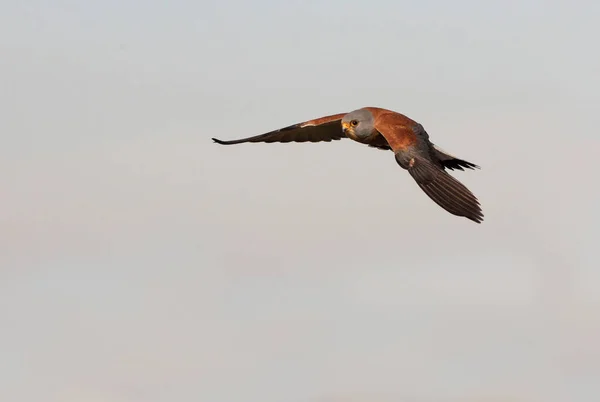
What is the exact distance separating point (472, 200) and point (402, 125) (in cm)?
296

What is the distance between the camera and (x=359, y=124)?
24.9m

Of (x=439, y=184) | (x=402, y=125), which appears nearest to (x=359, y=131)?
(x=402, y=125)

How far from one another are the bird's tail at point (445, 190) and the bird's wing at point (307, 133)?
430cm

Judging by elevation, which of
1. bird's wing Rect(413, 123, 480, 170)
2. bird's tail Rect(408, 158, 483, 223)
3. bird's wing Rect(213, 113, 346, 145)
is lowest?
bird's tail Rect(408, 158, 483, 223)

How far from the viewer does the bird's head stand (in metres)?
24.8

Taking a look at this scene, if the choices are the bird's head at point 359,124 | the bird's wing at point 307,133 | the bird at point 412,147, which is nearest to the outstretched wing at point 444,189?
the bird at point 412,147

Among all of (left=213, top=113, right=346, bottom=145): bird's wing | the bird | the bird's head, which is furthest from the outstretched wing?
(left=213, top=113, right=346, bottom=145): bird's wing

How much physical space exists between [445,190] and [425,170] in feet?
2.32

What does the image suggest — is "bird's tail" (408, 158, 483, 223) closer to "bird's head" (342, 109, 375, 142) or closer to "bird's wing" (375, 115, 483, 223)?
"bird's wing" (375, 115, 483, 223)

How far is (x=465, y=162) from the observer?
80.3 ft

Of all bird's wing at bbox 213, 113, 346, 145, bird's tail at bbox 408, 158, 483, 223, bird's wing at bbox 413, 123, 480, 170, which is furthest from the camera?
bird's wing at bbox 213, 113, 346, 145

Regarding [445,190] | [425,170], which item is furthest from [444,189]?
[425,170]

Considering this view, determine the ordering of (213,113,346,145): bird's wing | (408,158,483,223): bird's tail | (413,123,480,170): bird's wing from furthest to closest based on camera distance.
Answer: (213,113,346,145): bird's wing < (413,123,480,170): bird's wing < (408,158,483,223): bird's tail

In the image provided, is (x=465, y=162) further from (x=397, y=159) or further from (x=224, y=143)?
(x=224, y=143)
